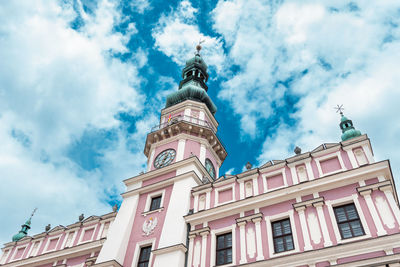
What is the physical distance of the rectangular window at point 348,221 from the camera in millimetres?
15495

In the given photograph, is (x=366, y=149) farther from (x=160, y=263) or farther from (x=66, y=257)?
(x=66, y=257)

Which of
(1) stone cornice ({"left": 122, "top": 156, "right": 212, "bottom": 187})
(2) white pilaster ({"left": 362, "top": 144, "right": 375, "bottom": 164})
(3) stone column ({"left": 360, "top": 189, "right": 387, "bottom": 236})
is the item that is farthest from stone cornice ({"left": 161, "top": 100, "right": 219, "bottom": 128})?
(3) stone column ({"left": 360, "top": 189, "right": 387, "bottom": 236})

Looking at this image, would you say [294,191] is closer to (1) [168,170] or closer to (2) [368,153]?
(2) [368,153]

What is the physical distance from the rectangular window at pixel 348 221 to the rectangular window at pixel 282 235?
8.11ft

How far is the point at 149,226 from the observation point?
22.1 meters

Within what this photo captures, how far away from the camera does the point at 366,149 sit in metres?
18.1

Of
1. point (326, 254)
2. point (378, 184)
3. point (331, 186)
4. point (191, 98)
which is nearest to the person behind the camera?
point (326, 254)

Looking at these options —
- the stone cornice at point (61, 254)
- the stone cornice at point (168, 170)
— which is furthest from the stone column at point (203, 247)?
the stone cornice at point (61, 254)

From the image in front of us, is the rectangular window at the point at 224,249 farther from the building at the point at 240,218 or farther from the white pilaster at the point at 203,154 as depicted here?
the white pilaster at the point at 203,154

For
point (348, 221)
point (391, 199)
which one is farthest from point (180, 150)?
point (391, 199)

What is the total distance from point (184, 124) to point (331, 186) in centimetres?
1430

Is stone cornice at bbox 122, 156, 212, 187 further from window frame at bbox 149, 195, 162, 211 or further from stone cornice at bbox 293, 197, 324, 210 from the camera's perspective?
stone cornice at bbox 293, 197, 324, 210

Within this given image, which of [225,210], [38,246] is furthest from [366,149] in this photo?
[38,246]

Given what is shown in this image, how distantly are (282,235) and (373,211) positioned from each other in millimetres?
4490
